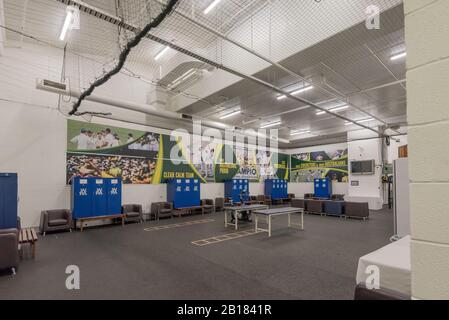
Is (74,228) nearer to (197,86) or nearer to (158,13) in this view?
(197,86)

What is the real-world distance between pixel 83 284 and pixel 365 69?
7759 mm

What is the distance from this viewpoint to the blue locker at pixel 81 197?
720cm

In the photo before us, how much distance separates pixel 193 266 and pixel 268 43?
4.90 m

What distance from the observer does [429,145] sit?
3.29ft

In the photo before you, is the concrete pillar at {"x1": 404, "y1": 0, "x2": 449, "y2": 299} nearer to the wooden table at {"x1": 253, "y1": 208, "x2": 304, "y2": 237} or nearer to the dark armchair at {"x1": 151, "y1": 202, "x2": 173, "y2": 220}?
the wooden table at {"x1": 253, "y1": 208, "x2": 304, "y2": 237}

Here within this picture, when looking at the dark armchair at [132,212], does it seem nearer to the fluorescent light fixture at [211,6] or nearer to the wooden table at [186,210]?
the wooden table at [186,210]

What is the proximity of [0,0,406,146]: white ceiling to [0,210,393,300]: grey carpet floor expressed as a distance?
4031 mm

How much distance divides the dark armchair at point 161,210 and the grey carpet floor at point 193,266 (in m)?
2.40

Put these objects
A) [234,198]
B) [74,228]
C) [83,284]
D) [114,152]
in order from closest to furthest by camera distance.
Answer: [83,284]
[74,228]
[114,152]
[234,198]

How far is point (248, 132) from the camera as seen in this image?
35.3 feet

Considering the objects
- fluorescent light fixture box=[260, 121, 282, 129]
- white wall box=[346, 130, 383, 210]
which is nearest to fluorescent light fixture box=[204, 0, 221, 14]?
fluorescent light fixture box=[260, 121, 282, 129]

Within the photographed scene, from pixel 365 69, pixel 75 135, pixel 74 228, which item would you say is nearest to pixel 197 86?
pixel 75 135

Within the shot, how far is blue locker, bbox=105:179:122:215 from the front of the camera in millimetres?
7855

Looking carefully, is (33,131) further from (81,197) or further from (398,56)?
(398,56)
